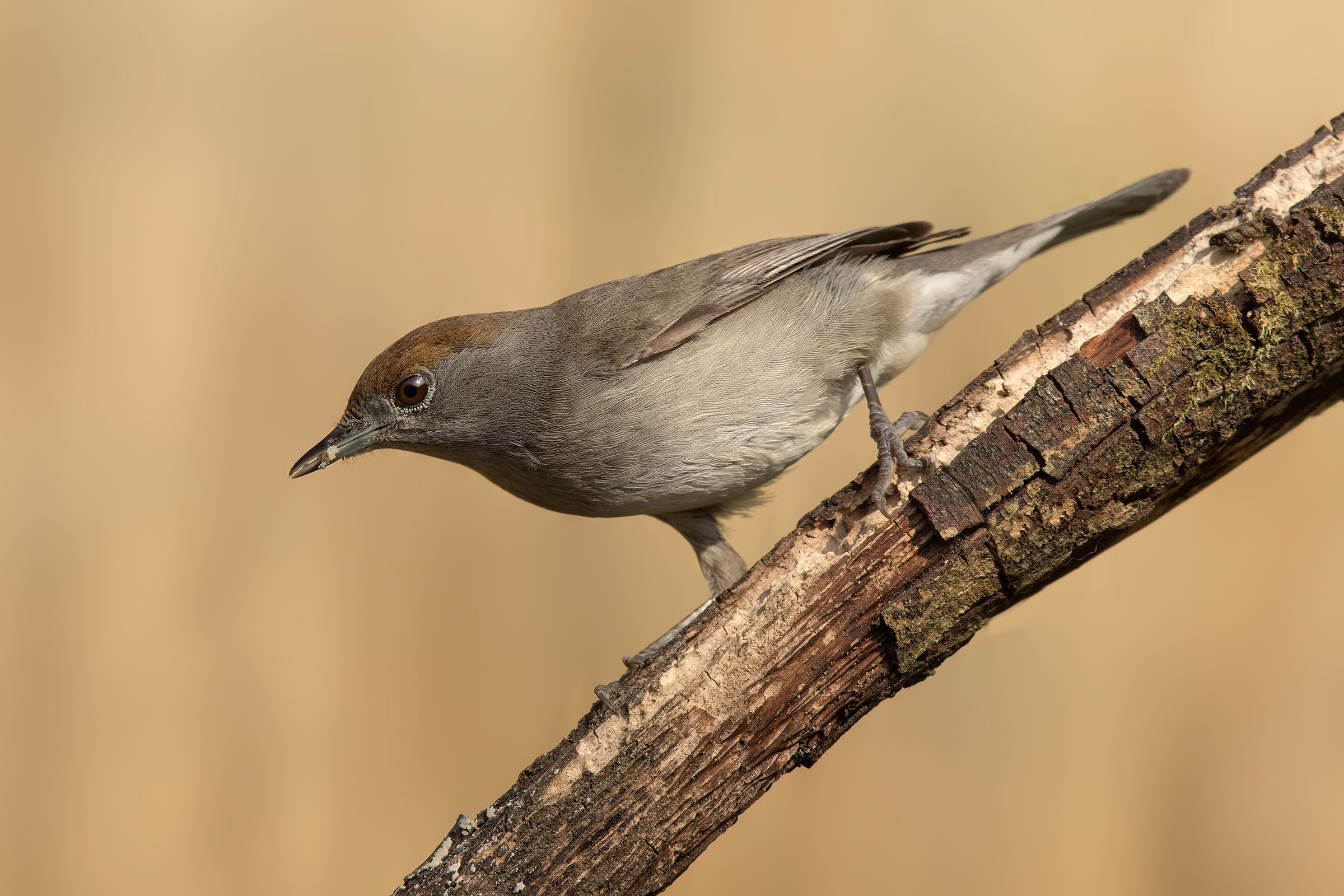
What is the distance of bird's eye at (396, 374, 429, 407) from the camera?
377 centimetres

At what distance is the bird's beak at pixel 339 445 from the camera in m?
3.70

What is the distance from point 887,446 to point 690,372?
911 millimetres

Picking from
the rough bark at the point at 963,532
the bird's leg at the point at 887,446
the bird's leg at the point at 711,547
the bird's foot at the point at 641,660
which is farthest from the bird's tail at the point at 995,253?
the bird's foot at the point at 641,660

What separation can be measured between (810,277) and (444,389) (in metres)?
1.68


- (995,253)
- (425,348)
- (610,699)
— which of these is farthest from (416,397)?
(995,253)

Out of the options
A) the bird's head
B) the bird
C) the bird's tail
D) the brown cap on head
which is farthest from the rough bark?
the brown cap on head

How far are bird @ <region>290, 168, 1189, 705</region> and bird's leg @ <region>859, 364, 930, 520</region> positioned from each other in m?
0.02

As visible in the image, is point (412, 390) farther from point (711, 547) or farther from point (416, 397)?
point (711, 547)

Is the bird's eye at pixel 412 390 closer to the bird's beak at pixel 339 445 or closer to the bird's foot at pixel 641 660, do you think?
the bird's beak at pixel 339 445

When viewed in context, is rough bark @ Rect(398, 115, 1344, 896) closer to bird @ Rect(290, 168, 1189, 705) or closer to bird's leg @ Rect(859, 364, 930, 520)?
bird's leg @ Rect(859, 364, 930, 520)

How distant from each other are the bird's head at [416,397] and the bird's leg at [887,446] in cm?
167

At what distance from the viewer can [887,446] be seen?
9.76 ft

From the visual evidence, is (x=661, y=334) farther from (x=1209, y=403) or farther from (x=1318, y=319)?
(x=1318, y=319)

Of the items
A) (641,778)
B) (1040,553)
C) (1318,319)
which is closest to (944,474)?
(1040,553)
